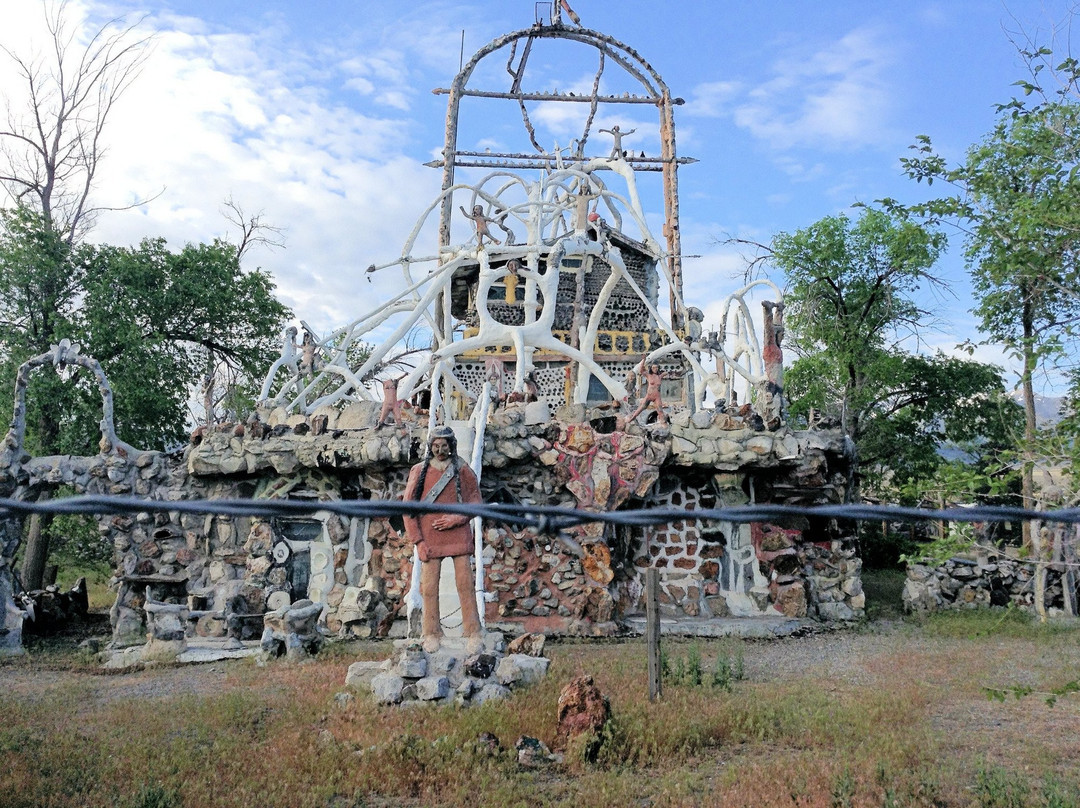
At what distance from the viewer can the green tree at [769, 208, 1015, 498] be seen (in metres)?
20.9

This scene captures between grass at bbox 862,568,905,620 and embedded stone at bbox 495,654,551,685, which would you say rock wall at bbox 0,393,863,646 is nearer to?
grass at bbox 862,568,905,620

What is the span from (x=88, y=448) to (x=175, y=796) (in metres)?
12.7

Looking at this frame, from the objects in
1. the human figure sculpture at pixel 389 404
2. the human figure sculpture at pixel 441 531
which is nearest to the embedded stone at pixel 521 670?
the human figure sculpture at pixel 441 531

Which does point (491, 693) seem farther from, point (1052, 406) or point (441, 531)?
point (1052, 406)

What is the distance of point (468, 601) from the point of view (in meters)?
8.59

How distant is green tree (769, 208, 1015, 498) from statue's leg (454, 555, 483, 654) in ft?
47.2

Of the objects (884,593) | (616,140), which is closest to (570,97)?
(616,140)

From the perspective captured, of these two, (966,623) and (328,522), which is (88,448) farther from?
(966,623)

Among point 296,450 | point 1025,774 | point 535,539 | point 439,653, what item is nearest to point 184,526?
point 296,450

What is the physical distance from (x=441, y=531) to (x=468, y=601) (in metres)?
0.78

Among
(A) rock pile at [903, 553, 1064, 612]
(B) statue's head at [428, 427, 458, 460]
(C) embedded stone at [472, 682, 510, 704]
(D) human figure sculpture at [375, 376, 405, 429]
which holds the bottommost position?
(C) embedded stone at [472, 682, 510, 704]

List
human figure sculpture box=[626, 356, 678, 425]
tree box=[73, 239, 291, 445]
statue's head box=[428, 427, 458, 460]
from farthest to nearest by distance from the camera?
tree box=[73, 239, 291, 445]
human figure sculpture box=[626, 356, 678, 425]
statue's head box=[428, 427, 458, 460]

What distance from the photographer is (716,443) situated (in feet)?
40.5

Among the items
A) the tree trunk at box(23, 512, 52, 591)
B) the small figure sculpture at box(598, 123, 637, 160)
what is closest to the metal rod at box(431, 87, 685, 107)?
the small figure sculpture at box(598, 123, 637, 160)
